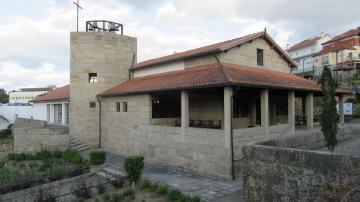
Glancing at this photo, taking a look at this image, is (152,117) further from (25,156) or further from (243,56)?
(25,156)

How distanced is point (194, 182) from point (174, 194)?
1.92 metres

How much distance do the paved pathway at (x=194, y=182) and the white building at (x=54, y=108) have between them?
1238 centimetres

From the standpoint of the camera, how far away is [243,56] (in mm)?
17406

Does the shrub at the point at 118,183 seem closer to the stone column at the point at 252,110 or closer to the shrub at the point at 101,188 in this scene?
the shrub at the point at 101,188

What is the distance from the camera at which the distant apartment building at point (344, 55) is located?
41.7m

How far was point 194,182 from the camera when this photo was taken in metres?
11.7

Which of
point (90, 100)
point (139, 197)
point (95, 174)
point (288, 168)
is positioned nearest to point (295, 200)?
point (288, 168)

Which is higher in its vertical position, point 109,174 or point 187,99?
point 187,99

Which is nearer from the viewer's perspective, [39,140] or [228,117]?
[228,117]

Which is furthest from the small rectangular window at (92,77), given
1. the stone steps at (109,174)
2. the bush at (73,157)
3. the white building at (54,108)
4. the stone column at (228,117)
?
the stone column at (228,117)

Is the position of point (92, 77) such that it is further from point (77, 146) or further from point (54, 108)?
point (54, 108)

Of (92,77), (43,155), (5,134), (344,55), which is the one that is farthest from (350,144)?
(344,55)

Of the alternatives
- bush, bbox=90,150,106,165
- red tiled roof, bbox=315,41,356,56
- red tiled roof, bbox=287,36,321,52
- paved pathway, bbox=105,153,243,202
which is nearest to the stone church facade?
paved pathway, bbox=105,153,243,202

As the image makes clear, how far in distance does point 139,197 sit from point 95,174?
204 inches
